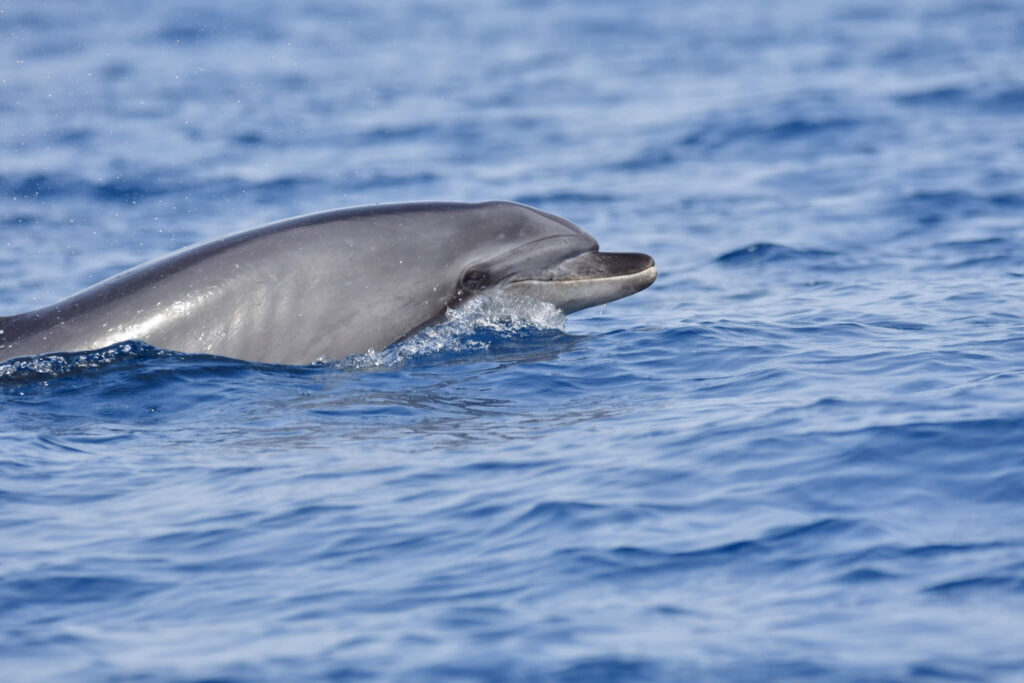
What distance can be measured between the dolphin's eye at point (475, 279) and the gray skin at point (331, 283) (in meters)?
0.01

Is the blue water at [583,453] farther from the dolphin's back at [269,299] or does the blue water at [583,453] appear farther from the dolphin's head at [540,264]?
the dolphin's head at [540,264]

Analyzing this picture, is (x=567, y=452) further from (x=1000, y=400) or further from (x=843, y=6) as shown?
(x=843, y=6)

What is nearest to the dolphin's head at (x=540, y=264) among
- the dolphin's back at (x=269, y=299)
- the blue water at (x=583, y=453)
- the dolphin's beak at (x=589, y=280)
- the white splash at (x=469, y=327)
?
the dolphin's beak at (x=589, y=280)

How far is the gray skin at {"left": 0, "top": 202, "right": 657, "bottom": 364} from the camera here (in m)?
12.9

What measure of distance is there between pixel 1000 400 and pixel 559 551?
4.73 meters

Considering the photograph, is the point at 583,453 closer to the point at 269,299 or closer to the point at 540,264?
the point at 540,264

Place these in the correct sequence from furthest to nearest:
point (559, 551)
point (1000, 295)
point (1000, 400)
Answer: point (1000, 295), point (1000, 400), point (559, 551)

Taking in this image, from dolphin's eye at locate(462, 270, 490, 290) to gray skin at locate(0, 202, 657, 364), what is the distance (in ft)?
0.04

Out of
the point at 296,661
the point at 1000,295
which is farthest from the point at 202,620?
the point at 1000,295

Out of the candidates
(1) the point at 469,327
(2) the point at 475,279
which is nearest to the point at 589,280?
(2) the point at 475,279

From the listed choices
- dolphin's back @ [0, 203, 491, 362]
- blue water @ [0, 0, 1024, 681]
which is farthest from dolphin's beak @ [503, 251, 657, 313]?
dolphin's back @ [0, 203, 491, 362]

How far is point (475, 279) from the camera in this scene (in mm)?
13680

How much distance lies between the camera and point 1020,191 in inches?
870

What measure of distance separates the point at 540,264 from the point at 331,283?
2.00 m
